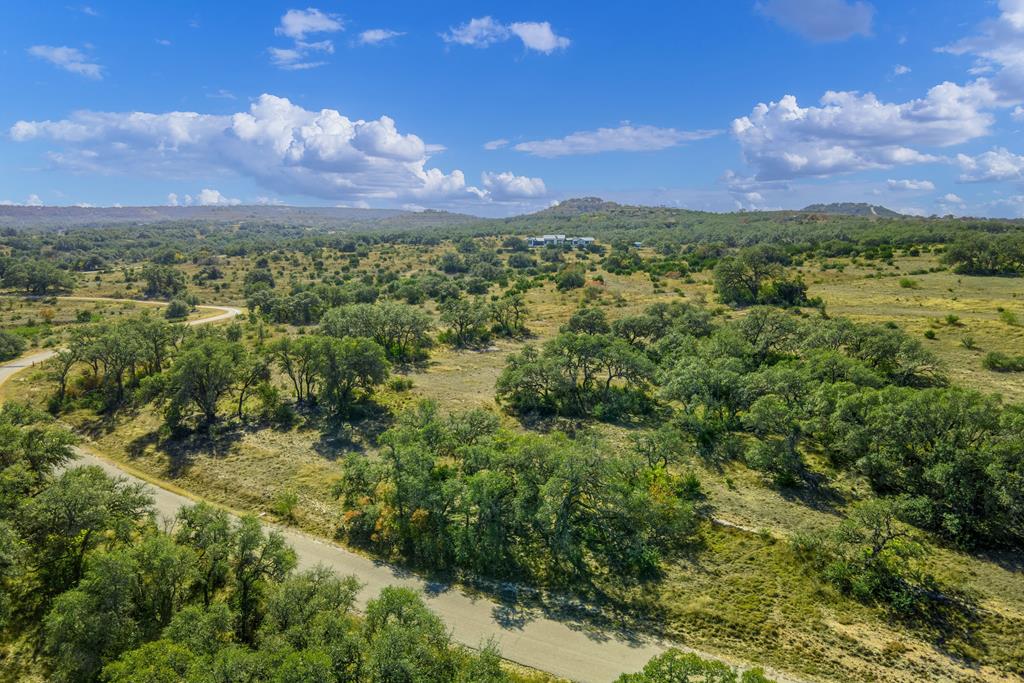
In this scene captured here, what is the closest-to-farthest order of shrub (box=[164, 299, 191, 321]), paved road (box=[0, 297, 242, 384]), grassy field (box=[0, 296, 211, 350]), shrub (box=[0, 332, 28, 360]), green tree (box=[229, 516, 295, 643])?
green tree (box=[229, 516, 295, 643]) < paved road (box=[0, 297, 242, 384]) < shrub (box=[0, 332, 28, 360]) < grassy field (box=[0, 296, 211, 350]) < shrub (box=[164, 299, 191, 321])

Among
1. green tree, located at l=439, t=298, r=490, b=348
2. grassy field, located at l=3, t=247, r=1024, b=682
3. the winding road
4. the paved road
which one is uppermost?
green tree, located at l=439, t=298, r=490, b=348

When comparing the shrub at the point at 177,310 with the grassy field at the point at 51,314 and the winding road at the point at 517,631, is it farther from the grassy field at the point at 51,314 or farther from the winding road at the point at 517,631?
the winding road at the point at 517,631

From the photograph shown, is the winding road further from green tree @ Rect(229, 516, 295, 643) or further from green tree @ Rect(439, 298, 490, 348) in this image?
green tree @ Rect(439, 298, 490, 348)

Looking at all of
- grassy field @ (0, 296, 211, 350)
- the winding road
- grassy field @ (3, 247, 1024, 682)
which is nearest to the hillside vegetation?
grassy field @ (3, 247, 1024, 682)

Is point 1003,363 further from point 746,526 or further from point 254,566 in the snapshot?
point 254,566

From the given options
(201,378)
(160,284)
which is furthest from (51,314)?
(201,378)

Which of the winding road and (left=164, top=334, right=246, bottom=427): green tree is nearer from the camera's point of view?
the winding road
